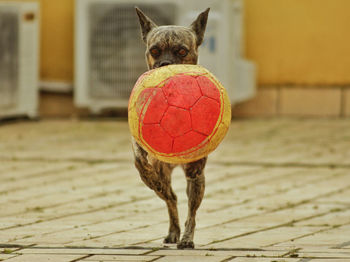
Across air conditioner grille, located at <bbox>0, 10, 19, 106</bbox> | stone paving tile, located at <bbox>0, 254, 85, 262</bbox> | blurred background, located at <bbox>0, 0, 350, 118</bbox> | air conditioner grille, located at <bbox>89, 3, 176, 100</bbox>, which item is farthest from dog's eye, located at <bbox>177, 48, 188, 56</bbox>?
air conditioner grille, located at <bbox>0, 10, 19, 106</bbox>

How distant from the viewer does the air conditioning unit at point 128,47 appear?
9766 mm

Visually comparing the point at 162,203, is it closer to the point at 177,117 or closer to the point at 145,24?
the point at 145,24

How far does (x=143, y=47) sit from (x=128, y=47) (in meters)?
0.21

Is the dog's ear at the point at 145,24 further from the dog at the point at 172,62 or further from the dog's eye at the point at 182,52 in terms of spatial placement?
the dog's eye at the point at 182,52

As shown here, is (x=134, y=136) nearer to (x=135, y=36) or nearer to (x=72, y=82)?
(x=135, y=36)

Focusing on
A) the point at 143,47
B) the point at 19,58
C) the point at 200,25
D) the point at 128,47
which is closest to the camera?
the point at 200,25

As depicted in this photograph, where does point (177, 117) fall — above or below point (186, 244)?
above

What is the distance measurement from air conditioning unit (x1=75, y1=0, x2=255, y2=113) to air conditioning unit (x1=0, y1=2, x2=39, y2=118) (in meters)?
0.50

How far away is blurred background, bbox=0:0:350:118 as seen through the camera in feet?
32.1

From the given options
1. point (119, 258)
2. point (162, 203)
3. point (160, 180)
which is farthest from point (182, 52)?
point (162, 203)

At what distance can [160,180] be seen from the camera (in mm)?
4449

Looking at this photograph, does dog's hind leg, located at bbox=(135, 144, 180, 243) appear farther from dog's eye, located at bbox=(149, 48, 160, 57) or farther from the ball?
dog's eye, located at bbox=(149, 48, 160, 57)

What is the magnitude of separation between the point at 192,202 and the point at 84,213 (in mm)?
1150

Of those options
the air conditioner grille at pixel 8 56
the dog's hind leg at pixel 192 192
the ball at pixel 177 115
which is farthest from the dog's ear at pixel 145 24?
the air conditioner grille at pixel 8 56
